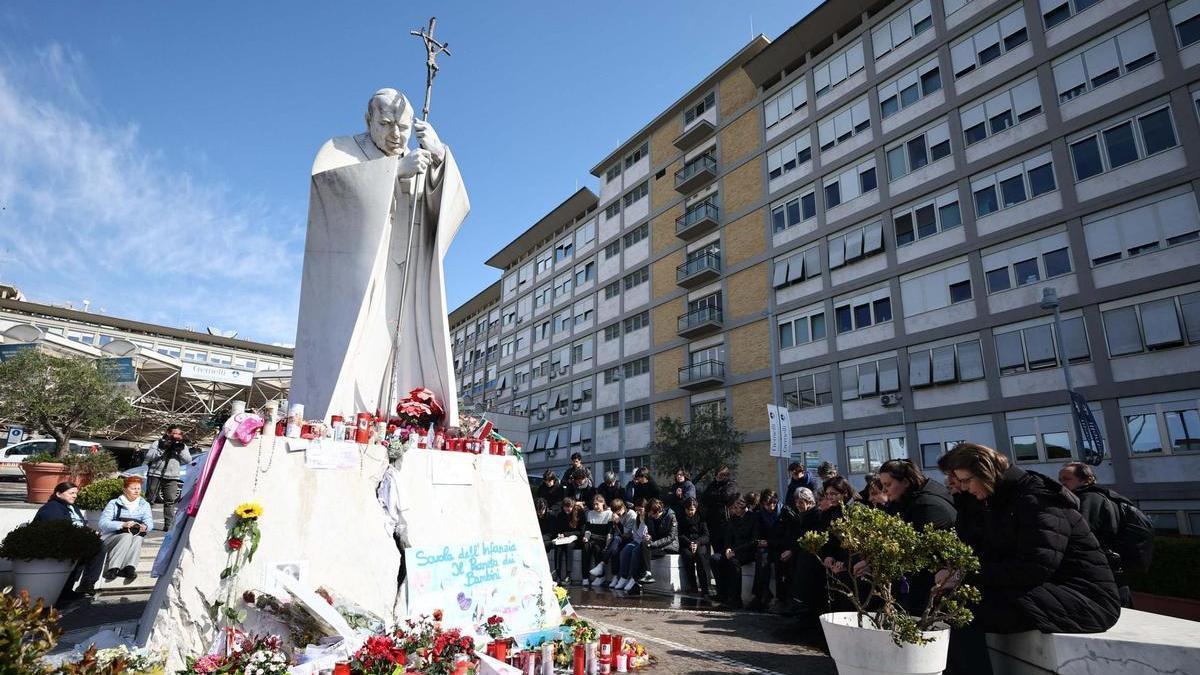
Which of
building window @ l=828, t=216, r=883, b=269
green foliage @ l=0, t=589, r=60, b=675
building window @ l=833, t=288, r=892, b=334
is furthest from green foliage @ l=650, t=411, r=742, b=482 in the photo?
green foliage @ l=0, t=589, r=60, b=675

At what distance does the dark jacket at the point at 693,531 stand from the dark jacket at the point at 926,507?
5.10 meters

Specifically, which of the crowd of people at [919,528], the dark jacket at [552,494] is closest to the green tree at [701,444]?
the dark jacket at [552,494]

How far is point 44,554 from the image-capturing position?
257 inches

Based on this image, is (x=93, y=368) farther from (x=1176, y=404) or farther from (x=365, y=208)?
(x=1176, y=404)

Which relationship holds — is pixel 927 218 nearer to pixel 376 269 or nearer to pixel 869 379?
pixel 869 379

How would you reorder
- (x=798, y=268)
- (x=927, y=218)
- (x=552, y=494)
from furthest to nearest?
1. (x=798, y=268)
2. (x=927, y=218)
3. (x=552, y=494)

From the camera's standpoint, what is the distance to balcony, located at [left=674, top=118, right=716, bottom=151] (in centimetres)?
3473

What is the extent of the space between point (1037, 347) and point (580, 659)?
21.5 metres

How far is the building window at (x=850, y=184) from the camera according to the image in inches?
1040

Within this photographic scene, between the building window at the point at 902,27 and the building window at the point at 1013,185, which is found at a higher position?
the building window at the point at 902,27

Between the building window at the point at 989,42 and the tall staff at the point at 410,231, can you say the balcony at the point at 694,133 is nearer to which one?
the building window at the point at 989,42

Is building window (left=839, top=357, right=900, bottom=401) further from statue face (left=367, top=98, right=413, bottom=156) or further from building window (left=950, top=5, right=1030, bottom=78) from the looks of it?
statue face (left=367, top=98, right=413, bottom=156)

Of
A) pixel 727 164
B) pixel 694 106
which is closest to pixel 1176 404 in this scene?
pixel 727 164

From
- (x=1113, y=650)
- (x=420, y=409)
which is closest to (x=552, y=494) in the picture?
(x=420, y=409)
